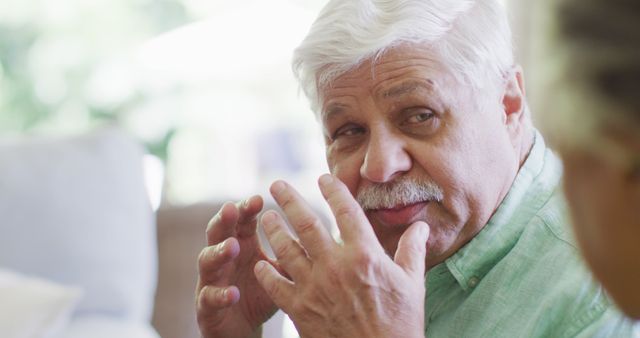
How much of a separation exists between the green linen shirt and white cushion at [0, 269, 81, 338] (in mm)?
1222

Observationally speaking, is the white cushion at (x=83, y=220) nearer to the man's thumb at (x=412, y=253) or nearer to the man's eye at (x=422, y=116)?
the man's eye at (x=422, y=116)

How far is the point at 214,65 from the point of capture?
537 cm

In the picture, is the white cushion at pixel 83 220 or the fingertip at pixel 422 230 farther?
the white cushion at pixel 83 220

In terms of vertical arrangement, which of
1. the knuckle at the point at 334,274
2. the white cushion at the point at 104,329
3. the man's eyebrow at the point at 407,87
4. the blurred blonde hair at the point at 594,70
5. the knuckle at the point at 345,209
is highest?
the white cushion at the point at 104,329

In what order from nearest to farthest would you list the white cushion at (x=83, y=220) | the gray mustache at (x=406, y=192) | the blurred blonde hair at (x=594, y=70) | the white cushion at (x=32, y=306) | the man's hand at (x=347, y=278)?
the blurred blonde hair at (x=594, y=70), the man's hand at (x=347, y=278), the gray mustache at (x=406, y=192), the white cushion at (x=32, y=306), the white cushion at (x=83, y=220)

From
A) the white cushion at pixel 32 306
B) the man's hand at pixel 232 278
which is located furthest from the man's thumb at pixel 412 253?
the white cushion at pixel 32 306

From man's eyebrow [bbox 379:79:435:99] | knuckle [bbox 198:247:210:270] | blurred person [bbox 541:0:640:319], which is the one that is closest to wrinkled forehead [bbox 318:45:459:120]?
man's eyebrow [bbox 379:79:435:99]

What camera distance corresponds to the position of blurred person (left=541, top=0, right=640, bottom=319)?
1.77 feet

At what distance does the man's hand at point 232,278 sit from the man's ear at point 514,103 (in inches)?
15.0

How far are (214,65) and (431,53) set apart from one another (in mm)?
4012

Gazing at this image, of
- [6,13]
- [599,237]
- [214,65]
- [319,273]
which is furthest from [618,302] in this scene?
[6,13]

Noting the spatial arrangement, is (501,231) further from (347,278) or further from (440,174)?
(347,278)

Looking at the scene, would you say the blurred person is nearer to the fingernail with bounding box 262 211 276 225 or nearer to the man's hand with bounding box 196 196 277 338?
the fingernail with bounding box 262 211 276 225

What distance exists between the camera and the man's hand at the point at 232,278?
1.56 meters
